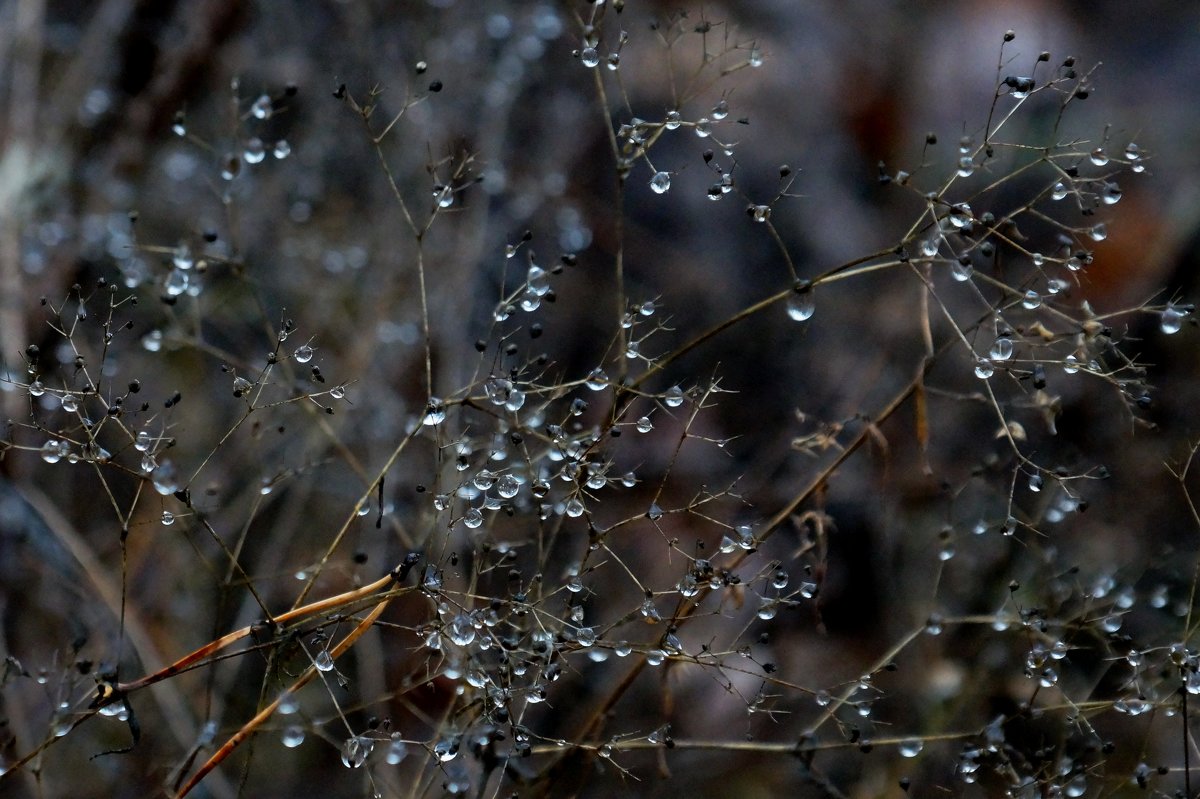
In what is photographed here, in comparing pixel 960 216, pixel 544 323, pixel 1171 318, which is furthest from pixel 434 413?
pixel 544 323

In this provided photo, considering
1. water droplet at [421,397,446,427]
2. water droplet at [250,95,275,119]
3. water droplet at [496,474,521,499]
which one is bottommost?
water droplet at [496,474,521,499]

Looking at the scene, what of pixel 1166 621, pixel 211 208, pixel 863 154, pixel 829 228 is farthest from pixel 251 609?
pixel 863 154

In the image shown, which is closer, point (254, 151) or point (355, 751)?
point (355, 751)

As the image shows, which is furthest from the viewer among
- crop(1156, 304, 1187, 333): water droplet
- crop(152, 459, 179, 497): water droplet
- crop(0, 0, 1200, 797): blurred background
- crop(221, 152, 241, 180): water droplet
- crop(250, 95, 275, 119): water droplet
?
crop(0, 0, 1200, 797): blurred background

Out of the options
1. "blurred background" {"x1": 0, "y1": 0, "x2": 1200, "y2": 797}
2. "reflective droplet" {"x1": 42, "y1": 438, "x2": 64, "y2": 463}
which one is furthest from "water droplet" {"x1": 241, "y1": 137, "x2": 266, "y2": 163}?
"reflective droplet" {"x1": 42, "y1": 438, "x2": 64, "y2": 463}

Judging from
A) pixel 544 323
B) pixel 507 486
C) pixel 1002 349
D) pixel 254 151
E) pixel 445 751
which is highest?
pixel 254 151

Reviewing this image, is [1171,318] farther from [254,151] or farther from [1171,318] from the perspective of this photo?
[254,151]

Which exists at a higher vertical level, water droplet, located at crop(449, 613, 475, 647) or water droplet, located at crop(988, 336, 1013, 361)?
water droplet, located at crop(988, 336, 1013, 361)

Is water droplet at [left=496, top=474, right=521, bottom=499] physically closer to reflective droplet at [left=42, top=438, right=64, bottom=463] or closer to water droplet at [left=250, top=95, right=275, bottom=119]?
reflective droplet at [left=42, top=438, right=64, bottom=463]

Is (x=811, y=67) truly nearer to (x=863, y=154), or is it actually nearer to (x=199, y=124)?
(x=863, y=154)
